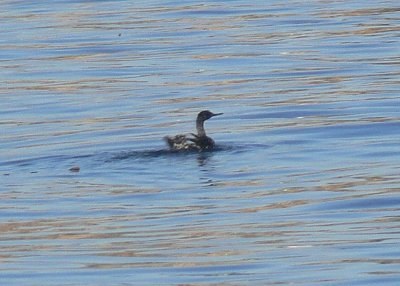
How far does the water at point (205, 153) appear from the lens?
424 inches

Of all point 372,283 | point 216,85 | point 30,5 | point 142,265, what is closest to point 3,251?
point 142,265

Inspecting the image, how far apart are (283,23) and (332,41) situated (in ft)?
8.70

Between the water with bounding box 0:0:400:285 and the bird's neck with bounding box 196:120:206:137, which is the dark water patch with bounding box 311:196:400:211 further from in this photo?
the bird's neck with bounding box 196:120:206:137

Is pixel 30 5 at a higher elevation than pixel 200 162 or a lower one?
higher

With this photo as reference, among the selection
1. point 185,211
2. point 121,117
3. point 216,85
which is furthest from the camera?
point 216,85

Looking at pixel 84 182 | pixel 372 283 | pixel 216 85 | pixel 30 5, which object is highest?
pixel 30 5

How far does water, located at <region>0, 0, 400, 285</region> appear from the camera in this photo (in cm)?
1076

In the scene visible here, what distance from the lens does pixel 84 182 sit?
551 inches

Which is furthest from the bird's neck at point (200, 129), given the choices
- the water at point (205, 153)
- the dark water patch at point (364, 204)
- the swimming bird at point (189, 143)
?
the dark water patch at point (364, 204)

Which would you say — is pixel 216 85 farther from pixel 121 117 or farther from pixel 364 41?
pixel 364 41

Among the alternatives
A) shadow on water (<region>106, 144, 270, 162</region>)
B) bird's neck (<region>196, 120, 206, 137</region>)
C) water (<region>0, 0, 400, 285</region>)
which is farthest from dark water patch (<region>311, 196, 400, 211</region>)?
bird's neck (<region>196, 120, 206, 137</region>)

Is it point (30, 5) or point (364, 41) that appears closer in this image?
point (364, 41)

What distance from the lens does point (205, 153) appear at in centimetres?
1534

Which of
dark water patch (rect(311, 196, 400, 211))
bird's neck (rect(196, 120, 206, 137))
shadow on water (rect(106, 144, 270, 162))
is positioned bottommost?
dark water patch (rect(311, 196, 400, 211))
